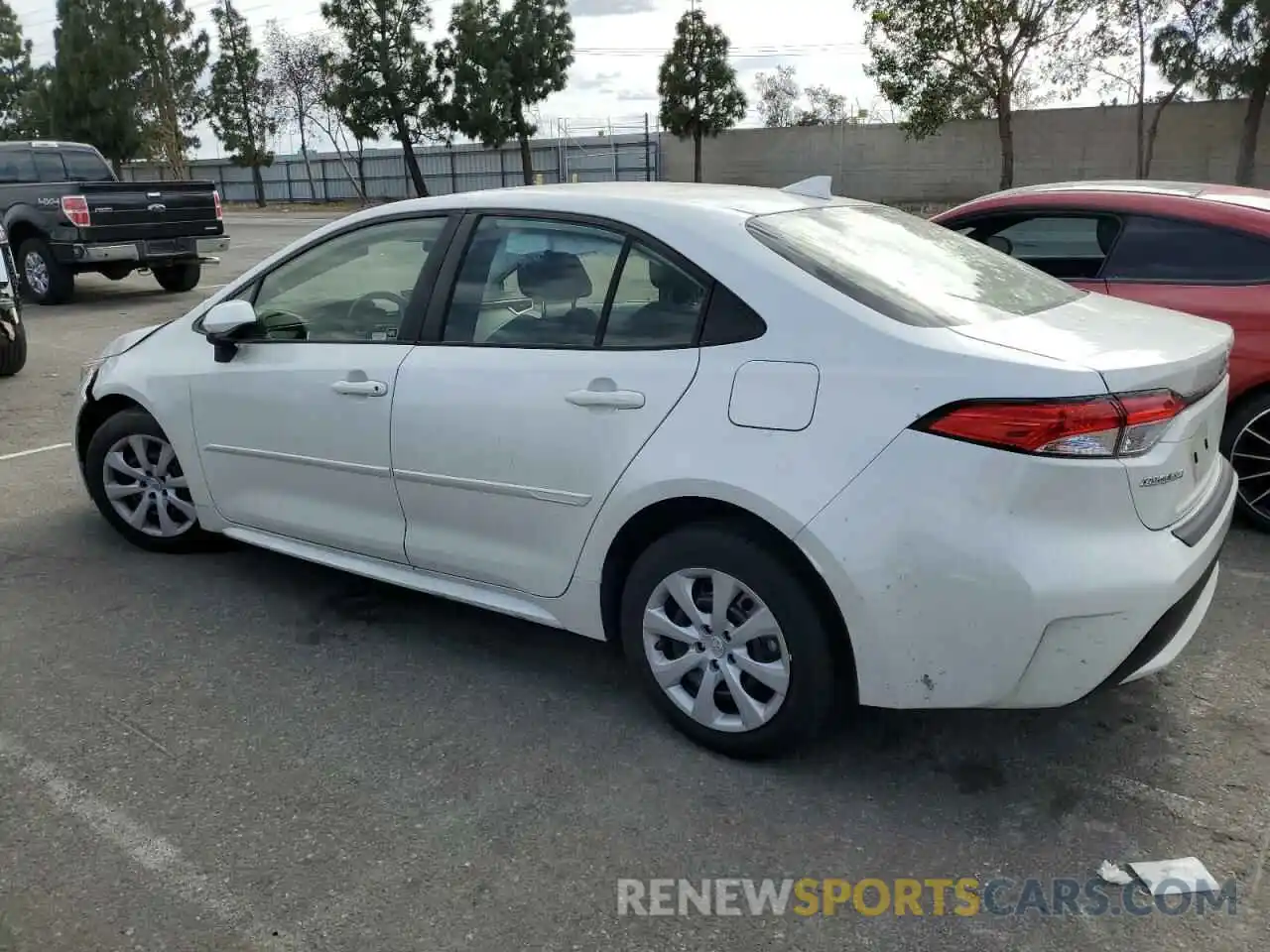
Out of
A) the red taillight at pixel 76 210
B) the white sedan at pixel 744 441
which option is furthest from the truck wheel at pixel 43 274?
the white sedan at pixel 744 441

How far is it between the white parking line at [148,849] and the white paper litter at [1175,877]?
2.02m

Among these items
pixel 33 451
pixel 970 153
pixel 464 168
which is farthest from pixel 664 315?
pixel 464 168

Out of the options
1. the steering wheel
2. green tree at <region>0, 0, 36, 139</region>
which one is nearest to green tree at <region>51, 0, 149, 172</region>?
green tree at <region>0, 0, 36, 139</region>

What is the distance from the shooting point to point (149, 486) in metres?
4.86

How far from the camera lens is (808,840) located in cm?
287

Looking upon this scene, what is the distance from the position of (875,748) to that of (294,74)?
55.6 meters

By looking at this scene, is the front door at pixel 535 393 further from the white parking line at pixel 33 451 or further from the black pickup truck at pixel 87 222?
the black pickup truck at pixel 87 222

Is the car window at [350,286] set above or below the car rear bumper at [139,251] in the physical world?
above

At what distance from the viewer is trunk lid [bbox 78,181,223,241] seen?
1291 centimetres

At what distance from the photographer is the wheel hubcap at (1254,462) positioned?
494cm

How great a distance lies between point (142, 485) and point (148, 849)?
2399mm

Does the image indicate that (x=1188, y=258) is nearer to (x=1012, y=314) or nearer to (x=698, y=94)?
(x=1012, y=314)

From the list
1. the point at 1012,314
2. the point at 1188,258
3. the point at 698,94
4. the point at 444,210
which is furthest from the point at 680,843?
the point at 698,94

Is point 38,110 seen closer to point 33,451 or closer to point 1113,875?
point 33,451
